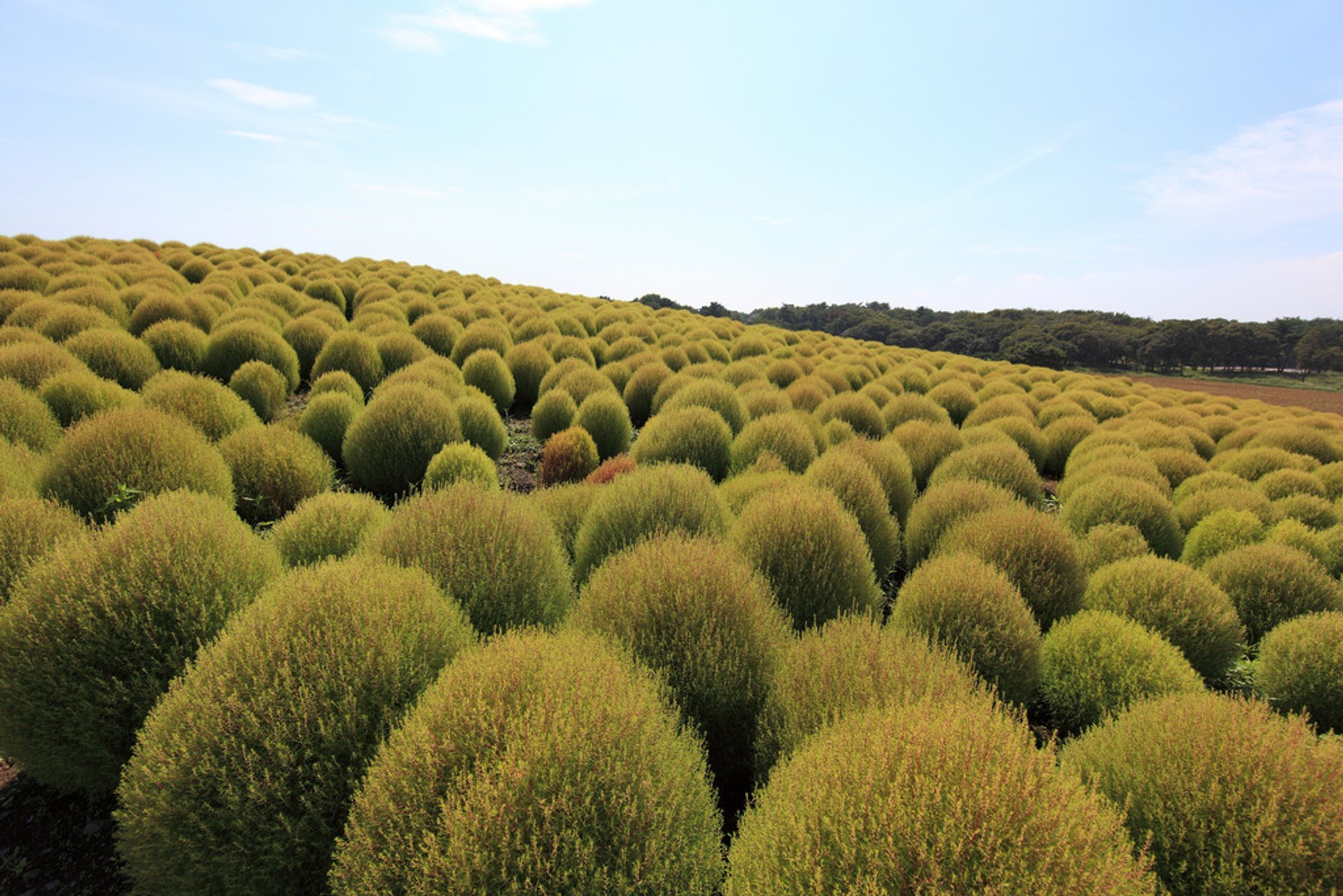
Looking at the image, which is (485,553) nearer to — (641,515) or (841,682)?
(641,515)

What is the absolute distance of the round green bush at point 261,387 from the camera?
Answer: 757cm

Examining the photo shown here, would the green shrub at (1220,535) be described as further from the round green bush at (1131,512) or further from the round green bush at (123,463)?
the round green bush at (123,463)

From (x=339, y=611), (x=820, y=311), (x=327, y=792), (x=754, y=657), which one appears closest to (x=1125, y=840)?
(x=754, y=657)

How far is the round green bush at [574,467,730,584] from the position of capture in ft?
14.7

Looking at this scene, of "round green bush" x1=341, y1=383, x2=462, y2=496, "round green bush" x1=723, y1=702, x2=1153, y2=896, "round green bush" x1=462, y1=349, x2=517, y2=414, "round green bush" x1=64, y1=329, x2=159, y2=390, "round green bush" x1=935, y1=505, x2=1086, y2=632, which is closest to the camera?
"round green bush" x1=723, y1=702, x2=1153, y2=896

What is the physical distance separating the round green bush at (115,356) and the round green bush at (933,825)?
8.93 metres

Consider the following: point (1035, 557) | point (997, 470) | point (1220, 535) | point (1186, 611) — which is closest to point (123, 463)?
point (1035, 557)

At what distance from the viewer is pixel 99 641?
2734 millimetres

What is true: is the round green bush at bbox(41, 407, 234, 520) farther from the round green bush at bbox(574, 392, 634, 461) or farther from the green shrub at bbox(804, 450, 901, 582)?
the green shrub at bbox(804, 450, 901, 582)

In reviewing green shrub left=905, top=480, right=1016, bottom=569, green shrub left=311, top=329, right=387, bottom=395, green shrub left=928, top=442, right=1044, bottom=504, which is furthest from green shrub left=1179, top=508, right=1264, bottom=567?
green shrub left=311, top=329, right=387, bottom=395

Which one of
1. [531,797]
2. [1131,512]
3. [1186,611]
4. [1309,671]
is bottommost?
[1309,671]

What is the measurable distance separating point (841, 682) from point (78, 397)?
7.35 metres

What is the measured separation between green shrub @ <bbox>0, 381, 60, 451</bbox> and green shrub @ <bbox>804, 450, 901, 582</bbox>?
22.3 ft

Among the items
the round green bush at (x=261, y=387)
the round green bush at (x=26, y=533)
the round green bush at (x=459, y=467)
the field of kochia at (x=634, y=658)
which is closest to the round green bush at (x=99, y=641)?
the field of kochia at (x=634, y=658)
